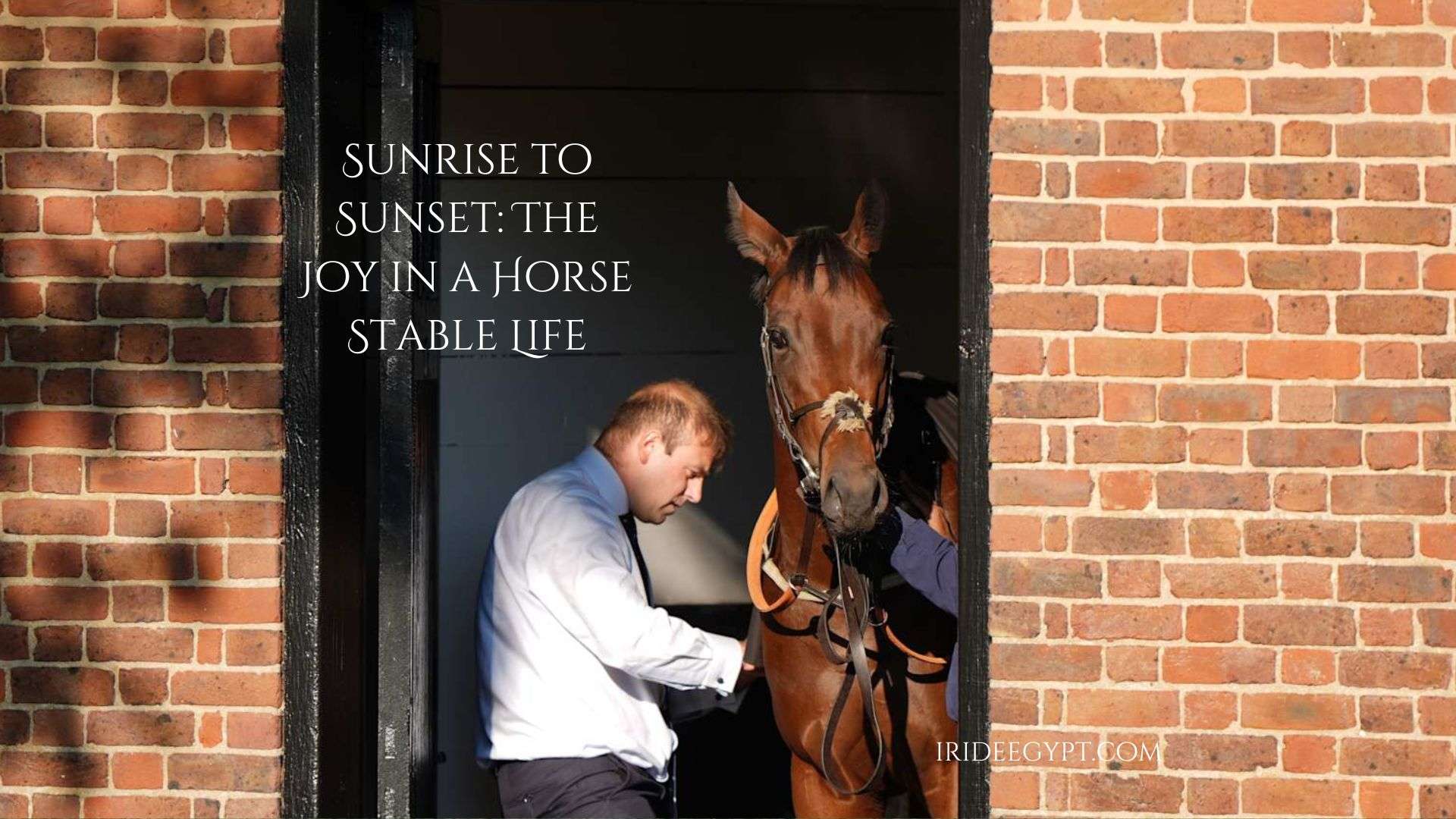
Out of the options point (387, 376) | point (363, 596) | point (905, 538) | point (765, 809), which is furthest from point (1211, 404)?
point (765, 809)

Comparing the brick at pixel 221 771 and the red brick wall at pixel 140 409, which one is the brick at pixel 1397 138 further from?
the brick at pixel 221 771

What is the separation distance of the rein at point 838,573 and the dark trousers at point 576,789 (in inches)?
22.4

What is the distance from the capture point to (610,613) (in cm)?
338

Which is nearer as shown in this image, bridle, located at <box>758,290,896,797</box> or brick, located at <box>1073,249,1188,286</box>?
brick, located at <box>1073,249,1188,286</box>

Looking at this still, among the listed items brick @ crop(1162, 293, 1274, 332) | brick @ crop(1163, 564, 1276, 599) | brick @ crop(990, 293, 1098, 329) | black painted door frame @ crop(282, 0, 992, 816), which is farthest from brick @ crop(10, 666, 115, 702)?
brick @ crop(1162, 293, 1274, 332)

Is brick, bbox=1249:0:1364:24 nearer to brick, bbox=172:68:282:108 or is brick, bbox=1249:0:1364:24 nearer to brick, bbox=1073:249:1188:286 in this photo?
brick, bbox=1073:249:1188:286

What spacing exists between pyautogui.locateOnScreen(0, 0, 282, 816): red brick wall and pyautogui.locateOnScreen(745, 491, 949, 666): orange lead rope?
4.39 feet

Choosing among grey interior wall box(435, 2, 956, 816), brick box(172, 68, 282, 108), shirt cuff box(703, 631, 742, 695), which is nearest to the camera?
brick box(172, 68, 282, 108)

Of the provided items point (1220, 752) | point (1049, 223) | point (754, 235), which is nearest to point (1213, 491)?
point (1220, 752)

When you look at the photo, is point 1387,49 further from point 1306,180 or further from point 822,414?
point 822,414

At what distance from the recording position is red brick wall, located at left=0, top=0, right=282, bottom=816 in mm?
2984

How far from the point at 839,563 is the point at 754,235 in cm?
94

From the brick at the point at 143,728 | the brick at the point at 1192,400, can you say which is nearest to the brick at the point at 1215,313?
the brick at the point at 1192,400

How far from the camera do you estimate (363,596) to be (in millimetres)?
3355
